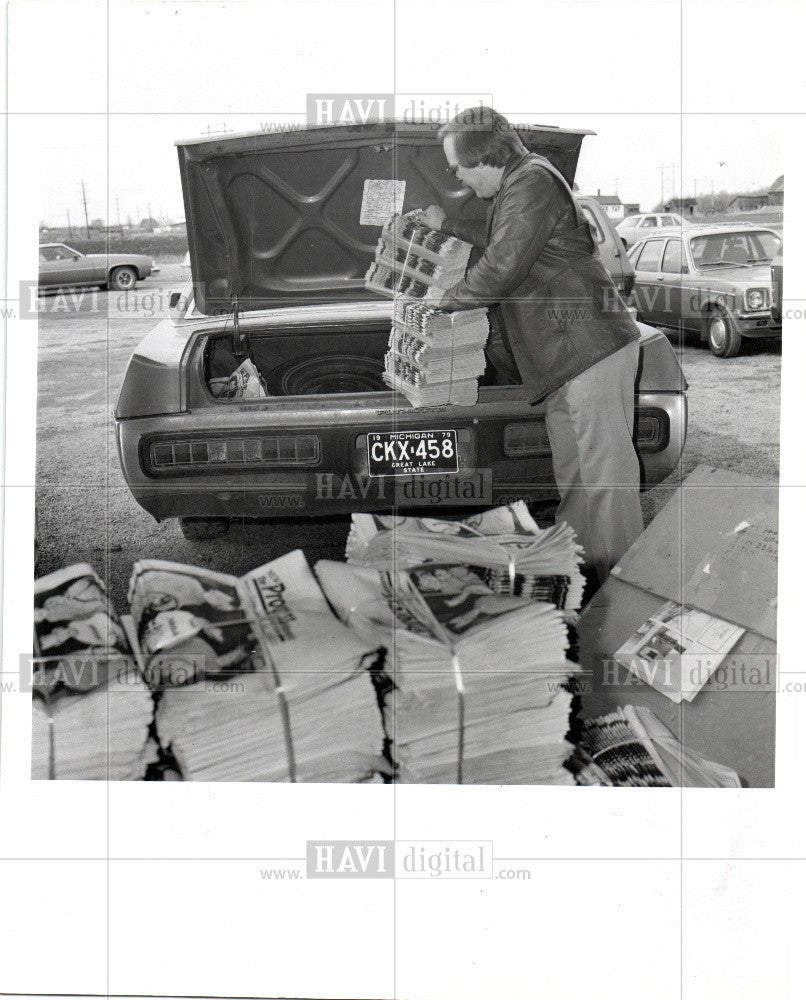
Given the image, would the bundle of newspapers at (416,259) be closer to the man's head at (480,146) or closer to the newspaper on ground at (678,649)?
the man's head at (480,146)

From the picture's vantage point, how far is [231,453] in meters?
2.65

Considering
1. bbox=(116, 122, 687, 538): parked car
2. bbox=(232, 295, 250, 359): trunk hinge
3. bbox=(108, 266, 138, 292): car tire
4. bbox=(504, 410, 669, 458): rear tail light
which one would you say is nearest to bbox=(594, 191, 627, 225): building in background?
bbox=(116, 122, 687, 538): parked car

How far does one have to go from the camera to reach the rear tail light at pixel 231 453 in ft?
8.71

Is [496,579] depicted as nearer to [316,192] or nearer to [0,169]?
[316,192]

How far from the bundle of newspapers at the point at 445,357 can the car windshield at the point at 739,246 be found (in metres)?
0.66

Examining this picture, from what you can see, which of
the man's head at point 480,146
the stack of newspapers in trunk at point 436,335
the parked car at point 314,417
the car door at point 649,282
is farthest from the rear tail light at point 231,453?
the car door at point 649,282

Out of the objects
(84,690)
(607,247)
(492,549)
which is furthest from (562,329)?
(84,690)

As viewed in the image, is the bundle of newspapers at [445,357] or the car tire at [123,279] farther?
the bundle of newspapers at [445,357]

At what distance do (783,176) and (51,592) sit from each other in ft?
7.55

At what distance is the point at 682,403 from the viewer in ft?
8.93

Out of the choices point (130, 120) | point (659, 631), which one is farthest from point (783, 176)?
point (130, 120)

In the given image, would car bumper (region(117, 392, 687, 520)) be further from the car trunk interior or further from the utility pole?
the utility pole

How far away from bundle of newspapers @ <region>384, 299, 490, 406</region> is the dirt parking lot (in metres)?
0.47

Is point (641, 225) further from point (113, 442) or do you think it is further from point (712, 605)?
point (113, 442)
